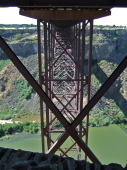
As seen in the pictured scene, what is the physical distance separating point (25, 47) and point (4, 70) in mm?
5622

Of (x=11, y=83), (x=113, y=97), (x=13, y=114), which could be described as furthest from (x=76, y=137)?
(x=11, y=83)

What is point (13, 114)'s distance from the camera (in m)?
21.0

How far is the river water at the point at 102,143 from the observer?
45.7 ft

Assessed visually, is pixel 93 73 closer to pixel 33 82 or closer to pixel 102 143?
pixel 102 143

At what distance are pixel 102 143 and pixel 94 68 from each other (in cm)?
1400

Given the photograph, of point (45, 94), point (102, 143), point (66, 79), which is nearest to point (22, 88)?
point (102, 143)

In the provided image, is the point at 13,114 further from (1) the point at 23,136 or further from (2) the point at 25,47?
(2) the point at 25,47

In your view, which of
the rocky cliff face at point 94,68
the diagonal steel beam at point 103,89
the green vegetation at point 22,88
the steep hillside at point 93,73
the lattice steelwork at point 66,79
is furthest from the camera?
the green vegetation at point 22,88

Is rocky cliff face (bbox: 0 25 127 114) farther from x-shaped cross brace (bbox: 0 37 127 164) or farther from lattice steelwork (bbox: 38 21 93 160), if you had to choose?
x-shaped cross brace (bbox: 0 37 127 164)

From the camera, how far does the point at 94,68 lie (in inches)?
1094

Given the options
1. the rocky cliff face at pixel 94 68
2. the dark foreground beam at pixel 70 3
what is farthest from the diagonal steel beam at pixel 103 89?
the rocky cliff face at pixel 94 68

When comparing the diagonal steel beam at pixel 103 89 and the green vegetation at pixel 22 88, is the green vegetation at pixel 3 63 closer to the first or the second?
the green vegetation at pixel 22 88

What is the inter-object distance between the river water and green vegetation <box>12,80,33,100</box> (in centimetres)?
795

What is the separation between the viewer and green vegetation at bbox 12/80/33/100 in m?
24.5
